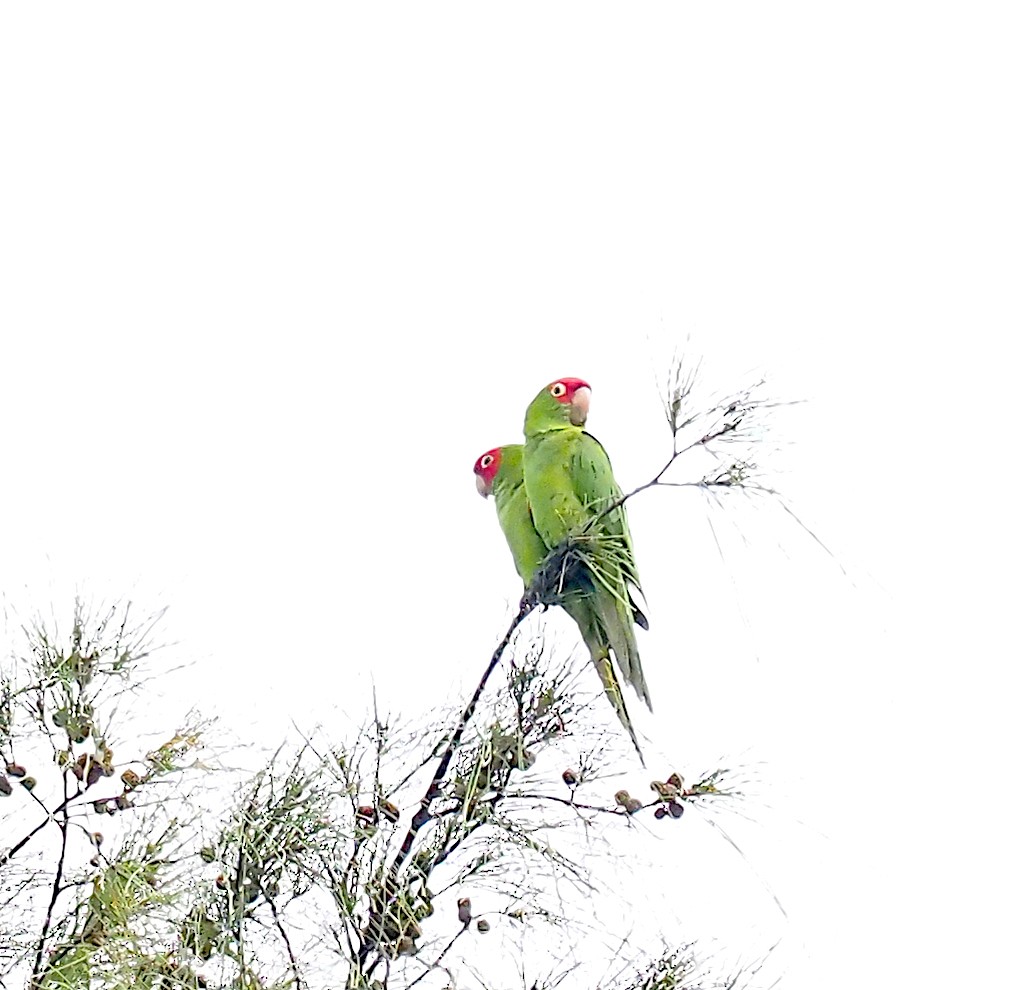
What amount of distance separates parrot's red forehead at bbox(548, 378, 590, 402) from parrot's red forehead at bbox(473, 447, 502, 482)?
4.3 inches

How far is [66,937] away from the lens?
879mm

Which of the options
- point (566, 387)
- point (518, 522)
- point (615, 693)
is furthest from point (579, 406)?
point (615, 693)

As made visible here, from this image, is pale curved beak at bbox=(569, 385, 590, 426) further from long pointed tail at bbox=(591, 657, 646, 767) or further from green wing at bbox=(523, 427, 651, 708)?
long pointed tail at bbox=(591, 657, 646, 767)

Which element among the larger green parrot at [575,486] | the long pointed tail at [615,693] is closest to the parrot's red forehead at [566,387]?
the larger green parrot at [575,486]

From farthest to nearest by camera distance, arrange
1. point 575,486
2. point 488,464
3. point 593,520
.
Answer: point 488,464
point 575,486
point 593,520

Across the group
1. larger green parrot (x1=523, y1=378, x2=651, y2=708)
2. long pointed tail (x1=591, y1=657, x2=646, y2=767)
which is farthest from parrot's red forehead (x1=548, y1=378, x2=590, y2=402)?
long pointed tail (x1=591, y1=657, x2=646, y2=767)

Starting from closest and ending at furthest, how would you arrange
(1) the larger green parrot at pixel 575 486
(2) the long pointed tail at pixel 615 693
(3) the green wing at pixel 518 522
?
(2) the long pointed tail at pixel 615 693 < (1) the larger green parrot at pixel 575 486 < (3) the green wing at pixel 518 522

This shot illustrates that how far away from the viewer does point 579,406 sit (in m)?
1.29

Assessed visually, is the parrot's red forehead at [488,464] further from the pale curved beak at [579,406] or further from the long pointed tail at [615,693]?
the long pointed tail at [615,693]

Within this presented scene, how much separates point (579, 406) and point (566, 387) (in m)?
0.02

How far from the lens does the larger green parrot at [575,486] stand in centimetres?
100

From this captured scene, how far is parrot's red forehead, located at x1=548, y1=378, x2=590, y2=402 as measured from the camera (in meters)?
1.29

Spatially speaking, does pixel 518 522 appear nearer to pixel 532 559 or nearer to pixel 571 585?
pixel 532 559

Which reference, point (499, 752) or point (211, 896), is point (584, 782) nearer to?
point (499, 752)
